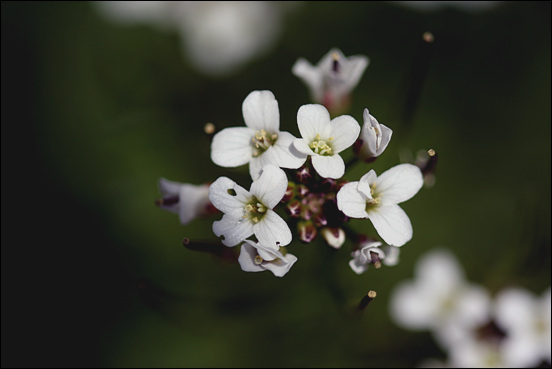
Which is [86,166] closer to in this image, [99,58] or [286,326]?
[99,58]

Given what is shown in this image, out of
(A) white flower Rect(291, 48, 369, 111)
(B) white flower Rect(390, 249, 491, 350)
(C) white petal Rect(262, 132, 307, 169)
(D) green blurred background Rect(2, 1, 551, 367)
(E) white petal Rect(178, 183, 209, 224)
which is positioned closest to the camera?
(C) white petal Rect(262, 132, 307, 169)

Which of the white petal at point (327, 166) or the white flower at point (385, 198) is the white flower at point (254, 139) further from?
the white flower at point (385, 198)

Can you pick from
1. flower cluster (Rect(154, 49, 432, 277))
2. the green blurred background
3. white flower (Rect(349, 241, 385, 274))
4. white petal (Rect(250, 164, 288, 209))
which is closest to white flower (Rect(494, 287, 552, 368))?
the green blurred background

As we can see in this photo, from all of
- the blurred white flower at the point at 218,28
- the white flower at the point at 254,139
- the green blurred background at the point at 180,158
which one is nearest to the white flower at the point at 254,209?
the white flower at the point at 254,139

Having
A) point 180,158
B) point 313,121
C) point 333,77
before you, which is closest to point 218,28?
point 180,158

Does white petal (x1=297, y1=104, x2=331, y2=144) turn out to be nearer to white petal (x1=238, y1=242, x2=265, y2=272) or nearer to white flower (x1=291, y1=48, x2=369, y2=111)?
white flower (x1=291, y1=48, x2=369, y2=111)

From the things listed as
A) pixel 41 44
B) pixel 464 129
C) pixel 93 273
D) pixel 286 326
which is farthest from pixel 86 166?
pixel 464 129
